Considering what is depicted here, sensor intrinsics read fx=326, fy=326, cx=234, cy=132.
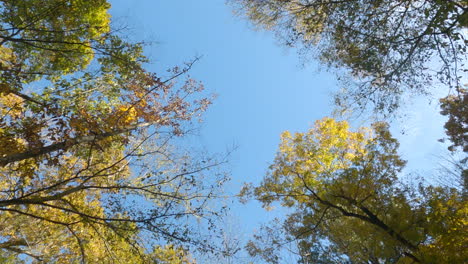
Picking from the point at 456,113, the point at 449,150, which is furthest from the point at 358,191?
the point at 449,150

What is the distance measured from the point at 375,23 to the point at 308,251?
836cm

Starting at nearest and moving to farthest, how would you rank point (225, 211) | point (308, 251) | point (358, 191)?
point (225, 211), point (358, 191), point (308, 251)

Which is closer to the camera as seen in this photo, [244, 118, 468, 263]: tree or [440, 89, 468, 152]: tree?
[244, 118, 468, 263]: tree

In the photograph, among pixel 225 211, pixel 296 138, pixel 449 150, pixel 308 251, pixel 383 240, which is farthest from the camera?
pixel 449 150

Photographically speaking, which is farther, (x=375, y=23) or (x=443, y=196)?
(x=443, y=196)

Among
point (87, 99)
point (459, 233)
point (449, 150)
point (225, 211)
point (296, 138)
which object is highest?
point (449, 150)

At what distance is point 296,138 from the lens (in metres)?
10.6

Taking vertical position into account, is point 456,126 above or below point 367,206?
above

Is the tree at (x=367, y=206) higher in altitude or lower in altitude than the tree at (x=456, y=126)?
lower

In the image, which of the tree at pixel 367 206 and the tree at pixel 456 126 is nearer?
the tree at pixel 367 206

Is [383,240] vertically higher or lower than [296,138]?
lower

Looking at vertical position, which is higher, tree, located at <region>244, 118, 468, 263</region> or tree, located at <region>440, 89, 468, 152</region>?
tree, located at <region>440, 89, 468, 152</region>

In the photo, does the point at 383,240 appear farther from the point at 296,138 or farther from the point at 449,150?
the point at 449,150

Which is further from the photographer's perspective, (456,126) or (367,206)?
(456,126)
